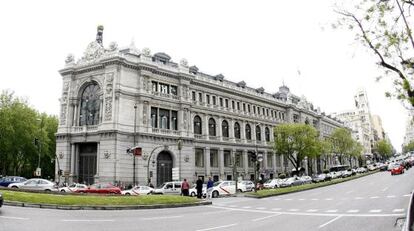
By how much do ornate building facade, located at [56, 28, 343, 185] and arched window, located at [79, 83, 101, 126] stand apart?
0.14 meters

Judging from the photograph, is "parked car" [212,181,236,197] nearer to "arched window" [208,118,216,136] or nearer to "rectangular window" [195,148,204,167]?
"rectangular window" [195,148,204,167]

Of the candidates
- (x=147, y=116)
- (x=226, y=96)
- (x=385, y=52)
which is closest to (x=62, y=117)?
(x=147, y=116)

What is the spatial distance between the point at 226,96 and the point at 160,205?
4078cm

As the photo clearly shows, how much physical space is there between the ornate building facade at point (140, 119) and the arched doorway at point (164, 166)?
139mm

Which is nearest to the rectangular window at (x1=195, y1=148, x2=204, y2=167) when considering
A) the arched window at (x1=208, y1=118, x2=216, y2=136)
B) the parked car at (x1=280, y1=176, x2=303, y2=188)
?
the arched window at (x1=208, y1=118, x2=216, y2=136)

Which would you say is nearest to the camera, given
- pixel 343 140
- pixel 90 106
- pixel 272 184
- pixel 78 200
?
pixel 78 200

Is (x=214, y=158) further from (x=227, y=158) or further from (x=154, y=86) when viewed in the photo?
(x=154, y=86)

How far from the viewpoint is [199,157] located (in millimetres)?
53406

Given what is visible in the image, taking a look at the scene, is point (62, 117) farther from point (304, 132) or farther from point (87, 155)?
point (304, 132)

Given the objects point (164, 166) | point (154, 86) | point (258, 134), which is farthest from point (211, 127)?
point (258, 134)

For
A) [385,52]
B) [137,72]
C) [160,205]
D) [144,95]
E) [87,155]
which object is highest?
[137,72]

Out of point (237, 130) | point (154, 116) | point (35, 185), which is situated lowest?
point (35, 185)

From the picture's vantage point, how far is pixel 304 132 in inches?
2304

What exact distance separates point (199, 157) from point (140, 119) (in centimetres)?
1346
